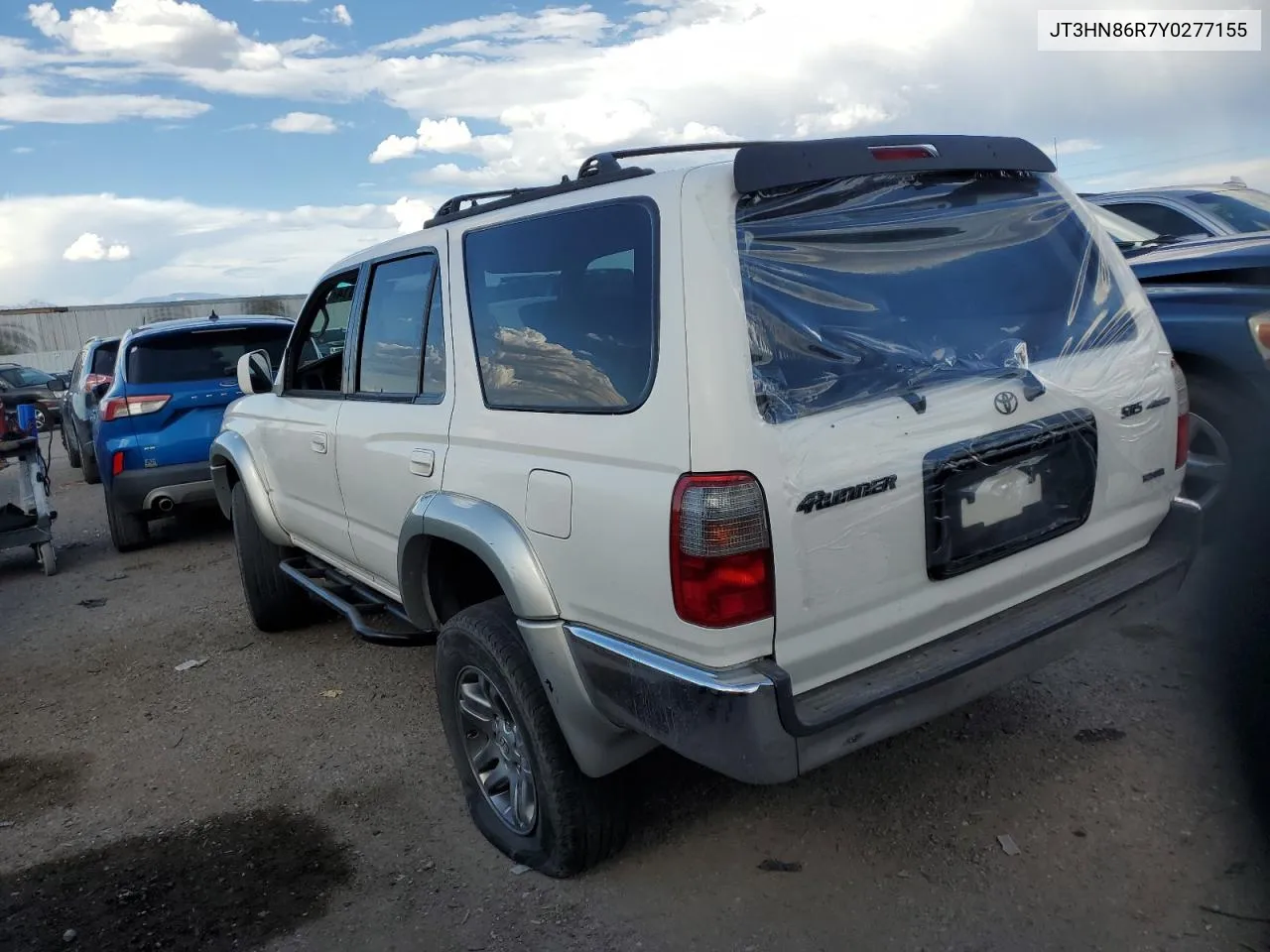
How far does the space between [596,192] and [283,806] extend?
2.48 metres

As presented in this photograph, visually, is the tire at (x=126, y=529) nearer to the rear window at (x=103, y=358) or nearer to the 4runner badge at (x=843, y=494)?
the rear window at (x=103, y=358)

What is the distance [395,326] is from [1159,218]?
5607 millimetres

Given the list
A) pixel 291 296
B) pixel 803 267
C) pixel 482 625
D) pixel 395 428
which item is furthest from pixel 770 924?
pixel 291 296

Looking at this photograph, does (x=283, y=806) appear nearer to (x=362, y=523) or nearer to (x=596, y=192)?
(x=362, y=523)

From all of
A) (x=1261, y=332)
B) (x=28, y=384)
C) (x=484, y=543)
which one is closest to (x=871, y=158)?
(x=484, y=543)

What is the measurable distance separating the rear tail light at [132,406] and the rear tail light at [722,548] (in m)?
6.41

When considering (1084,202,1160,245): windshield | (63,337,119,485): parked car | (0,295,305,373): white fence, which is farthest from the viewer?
(0,295,305,373): white fence

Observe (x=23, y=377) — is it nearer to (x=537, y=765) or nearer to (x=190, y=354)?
(x=190, y=354)

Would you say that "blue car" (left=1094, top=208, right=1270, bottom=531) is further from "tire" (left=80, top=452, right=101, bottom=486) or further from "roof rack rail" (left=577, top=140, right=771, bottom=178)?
"tire" (left=80, top=452, right=101, bottom=486)

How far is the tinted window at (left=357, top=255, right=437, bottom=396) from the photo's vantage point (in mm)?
3398

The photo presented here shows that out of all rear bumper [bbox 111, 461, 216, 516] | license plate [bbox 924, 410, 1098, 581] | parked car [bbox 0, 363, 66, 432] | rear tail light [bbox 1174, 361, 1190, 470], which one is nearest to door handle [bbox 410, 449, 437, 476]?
license plate [bbox 924, 410, 1098, 581]

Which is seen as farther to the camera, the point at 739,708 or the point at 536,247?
the point at 536,247

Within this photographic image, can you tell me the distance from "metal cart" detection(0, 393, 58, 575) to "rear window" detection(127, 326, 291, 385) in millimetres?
890

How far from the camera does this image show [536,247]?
2.88 meters
